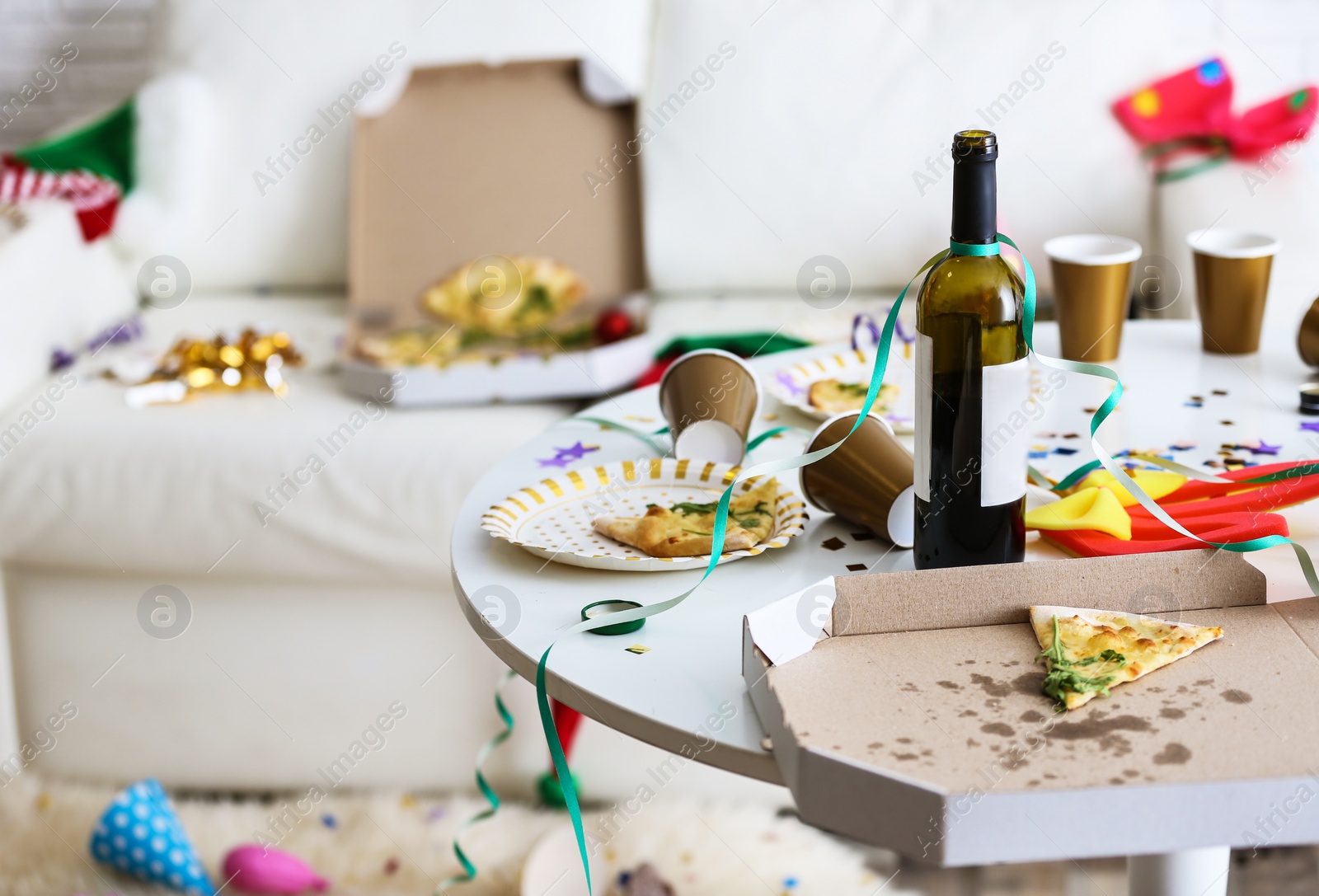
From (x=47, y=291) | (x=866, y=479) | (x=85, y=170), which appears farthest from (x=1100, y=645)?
(x=85, y=170)

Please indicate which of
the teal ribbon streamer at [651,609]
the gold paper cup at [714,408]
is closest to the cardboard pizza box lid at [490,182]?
the gold paper cup at [714,408]

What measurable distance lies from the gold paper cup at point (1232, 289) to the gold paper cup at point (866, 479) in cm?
49

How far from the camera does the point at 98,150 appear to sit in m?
2.01

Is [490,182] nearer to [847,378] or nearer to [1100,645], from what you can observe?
[847,378]

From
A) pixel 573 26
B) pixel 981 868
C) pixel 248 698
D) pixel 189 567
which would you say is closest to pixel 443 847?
pixel 248 698

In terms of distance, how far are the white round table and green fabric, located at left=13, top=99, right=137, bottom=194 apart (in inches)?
50.3

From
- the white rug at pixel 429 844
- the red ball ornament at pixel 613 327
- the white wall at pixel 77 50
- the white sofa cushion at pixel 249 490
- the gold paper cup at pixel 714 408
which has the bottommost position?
the white rug at pixel 429 844

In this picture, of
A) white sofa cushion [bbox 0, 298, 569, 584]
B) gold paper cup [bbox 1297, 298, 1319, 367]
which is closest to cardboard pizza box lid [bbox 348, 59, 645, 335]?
white sofa cushion [bbox 0, 298, 569, 584]

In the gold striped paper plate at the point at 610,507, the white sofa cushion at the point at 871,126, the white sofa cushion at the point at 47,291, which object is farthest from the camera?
the white sofa cushion at the point at 871,126

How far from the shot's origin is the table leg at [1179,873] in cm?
73

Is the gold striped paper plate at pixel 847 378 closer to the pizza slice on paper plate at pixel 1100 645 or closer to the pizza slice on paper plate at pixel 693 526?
the pizza slice on paper plate at pixel 693 526

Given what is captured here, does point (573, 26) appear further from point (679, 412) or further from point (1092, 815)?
point (1092, 815)

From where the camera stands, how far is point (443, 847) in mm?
1457

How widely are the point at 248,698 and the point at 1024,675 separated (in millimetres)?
1209
